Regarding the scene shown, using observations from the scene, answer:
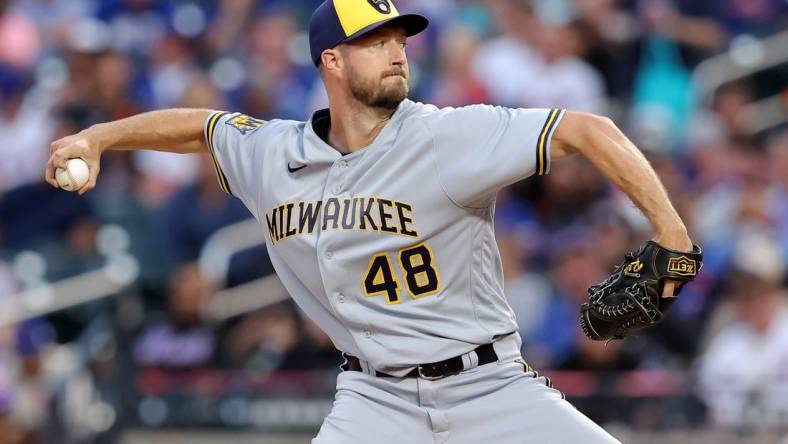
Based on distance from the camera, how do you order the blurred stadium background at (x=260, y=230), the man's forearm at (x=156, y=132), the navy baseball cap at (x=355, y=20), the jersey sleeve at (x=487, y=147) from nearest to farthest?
the jersey sleeve at (x=487, y=147)
the navy baseball cap at (x=355, y=20)
the man's forearm at (x=156, y=132)
the blurred stadium background at (x=260, y=230)

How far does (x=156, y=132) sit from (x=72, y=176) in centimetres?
49

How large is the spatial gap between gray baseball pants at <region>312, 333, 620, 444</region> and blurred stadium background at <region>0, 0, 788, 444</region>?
9.02ft

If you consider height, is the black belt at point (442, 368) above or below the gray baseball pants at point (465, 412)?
above

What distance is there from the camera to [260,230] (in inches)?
350

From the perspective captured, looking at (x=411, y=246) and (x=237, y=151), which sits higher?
(x=237, y=151)

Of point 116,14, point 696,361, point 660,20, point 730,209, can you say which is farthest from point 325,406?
point 116,14

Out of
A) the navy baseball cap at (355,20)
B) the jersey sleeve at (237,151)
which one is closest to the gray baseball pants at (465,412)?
the jersey sleeve at (237,151)

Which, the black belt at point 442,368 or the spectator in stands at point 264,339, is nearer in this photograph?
the black belt at point 442,368

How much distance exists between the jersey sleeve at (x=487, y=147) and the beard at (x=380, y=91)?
0.57ft

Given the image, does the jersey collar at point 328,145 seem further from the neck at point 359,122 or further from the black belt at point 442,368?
the black belt at point 442,368

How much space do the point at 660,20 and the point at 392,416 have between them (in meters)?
6.05

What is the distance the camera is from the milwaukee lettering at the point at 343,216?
4.33 metres

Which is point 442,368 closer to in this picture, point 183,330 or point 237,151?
point 237,151

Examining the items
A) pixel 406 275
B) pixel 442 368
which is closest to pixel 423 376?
pixel 442 368
